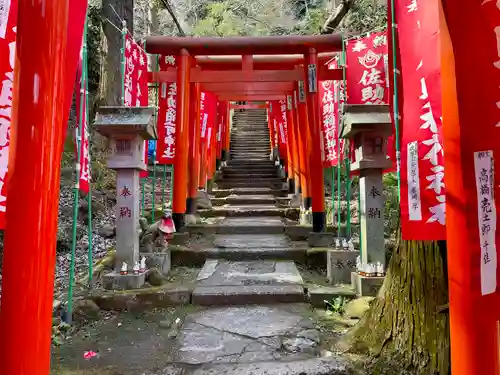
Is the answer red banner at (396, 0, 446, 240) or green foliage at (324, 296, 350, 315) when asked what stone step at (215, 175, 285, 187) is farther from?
red banner at (396, 0, 446, 240)

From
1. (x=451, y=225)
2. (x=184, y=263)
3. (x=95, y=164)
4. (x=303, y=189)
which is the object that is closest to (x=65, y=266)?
(x=184, y=263)

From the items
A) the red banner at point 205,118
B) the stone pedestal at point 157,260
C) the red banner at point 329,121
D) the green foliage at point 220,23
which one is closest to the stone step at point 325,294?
the stone pedestal at point 157,260

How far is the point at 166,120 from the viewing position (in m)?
7.59

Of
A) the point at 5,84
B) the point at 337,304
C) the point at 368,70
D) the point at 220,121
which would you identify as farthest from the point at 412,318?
the point at 220,121

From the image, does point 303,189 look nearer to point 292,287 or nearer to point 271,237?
point 271,237

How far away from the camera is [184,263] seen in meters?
6.19

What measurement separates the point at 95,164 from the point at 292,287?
6402 mm

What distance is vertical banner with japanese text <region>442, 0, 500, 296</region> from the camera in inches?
67.8

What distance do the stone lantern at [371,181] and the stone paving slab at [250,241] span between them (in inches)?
89.7

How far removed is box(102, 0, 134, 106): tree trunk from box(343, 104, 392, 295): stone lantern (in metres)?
4.57

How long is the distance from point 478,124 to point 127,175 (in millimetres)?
4092

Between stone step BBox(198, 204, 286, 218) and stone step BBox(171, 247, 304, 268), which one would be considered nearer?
stone step BBox(171, 247, 304, 268)

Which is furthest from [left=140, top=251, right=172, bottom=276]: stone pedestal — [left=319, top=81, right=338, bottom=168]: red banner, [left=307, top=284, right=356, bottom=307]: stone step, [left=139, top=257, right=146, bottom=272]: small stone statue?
[left=319, top=81, right=338, bottom=168]: red banner

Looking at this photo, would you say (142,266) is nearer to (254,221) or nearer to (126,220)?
(126,220)
